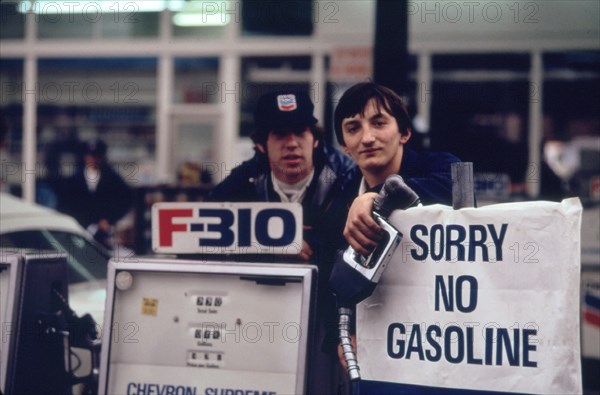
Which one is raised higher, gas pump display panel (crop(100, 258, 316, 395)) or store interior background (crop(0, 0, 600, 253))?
store interior background (crop(0, 0, 600, 253))

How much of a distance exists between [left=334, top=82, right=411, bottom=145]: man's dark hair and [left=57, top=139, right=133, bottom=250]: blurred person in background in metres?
7.23

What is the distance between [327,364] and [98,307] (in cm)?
181

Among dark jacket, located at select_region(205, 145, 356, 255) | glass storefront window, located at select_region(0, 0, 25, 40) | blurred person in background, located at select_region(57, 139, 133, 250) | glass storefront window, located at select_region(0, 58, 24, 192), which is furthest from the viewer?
glass storefront window, located at select_region(0, 58, 24, 192)

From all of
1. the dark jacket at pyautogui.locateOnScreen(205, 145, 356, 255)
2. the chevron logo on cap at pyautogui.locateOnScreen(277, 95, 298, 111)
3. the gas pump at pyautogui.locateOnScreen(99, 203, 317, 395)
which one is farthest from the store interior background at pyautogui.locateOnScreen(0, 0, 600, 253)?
the gas pump at pyautogui.locateOnScreen(99, 203, 317, 395)

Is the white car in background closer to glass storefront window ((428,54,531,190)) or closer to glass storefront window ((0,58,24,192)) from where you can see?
glass storefront window ((428,54,531,190))

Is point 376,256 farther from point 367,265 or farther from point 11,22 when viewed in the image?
point 11,22

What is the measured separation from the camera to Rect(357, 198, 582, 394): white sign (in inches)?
125

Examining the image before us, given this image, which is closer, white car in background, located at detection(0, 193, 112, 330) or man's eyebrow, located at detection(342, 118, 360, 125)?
man's eyebrow, located at detection(342, 118, 360, 125)

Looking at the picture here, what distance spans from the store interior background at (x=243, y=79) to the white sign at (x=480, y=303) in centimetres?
862

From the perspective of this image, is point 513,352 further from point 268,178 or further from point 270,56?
point 270,56

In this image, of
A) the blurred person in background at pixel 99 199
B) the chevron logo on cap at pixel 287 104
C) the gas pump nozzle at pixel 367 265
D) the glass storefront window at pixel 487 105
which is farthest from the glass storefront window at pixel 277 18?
the gas pump nozzle at pixel 367 265

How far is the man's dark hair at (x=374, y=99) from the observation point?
3.81 m

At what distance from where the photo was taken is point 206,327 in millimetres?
3752

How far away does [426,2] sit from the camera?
12422mm
